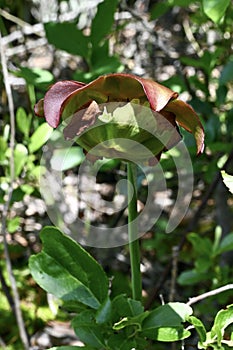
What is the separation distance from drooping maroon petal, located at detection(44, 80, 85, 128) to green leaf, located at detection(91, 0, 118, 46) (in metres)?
0.45

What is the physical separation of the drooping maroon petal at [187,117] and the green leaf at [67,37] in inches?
19.7

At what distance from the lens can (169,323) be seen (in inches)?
24.3

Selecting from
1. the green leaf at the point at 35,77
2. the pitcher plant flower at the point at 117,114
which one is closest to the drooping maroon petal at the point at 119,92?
the pitcher plant flower at the point at 117,114

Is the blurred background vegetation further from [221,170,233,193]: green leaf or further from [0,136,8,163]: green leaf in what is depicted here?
[221,170,233,193]: green leaf

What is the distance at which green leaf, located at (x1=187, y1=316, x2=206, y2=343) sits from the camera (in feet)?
1.95

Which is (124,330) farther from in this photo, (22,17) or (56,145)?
(22,17)

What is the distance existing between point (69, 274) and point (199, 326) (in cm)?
15

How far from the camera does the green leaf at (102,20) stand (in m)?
0.95

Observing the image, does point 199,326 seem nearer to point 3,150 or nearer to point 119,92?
point 119,92

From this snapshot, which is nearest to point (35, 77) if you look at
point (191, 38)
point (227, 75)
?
point (227, 75)

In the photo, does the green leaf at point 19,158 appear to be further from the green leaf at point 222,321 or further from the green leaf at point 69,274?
the green leaf at point 222,321

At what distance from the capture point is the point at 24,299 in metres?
1.44

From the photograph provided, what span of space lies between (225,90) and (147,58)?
486mm

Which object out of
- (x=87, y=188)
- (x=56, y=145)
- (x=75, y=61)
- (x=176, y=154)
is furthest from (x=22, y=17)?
(x=176, y=154)
